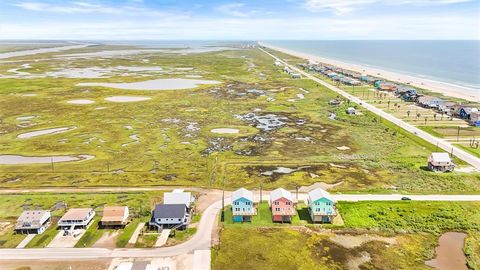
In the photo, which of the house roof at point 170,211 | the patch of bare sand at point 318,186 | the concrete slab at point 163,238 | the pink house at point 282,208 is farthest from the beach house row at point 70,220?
the patch of bare sand at point 318,186

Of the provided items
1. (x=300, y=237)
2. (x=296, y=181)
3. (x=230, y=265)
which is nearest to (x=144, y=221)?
(x=230, y=265)

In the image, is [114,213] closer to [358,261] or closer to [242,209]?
[242,209]

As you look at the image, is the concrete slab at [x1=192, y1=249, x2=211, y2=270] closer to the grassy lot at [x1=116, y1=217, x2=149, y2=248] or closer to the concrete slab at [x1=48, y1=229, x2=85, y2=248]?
the grassy lot at [x1=116, y1=217, x2=149, y2=248]

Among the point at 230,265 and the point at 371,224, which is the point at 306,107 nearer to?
the point at 371,224

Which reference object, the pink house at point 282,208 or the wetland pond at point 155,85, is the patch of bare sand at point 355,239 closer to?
the pink house at point 282,208

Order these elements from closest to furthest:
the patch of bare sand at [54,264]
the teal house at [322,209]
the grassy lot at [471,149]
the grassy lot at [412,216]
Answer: the patch of bare sand at [54,264] → the grassy lot at [412,216] → the teal house at [322,209] → the grassy lot at [471,149]

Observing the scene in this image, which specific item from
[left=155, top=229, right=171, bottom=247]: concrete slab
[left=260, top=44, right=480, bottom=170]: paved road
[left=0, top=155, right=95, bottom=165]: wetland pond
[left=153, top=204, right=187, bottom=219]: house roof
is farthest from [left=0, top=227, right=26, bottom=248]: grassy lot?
[left=260, top=44, right=480, bottom=170]: paved road
